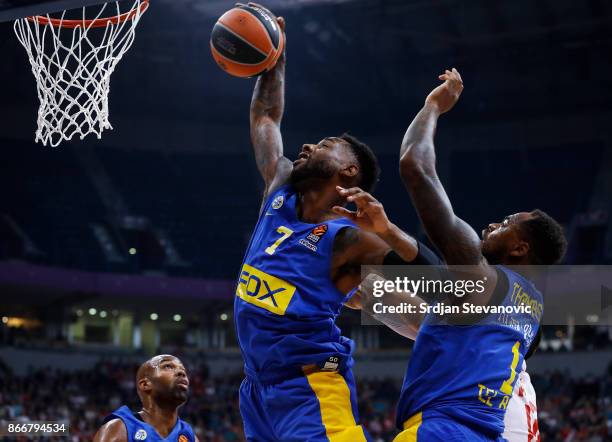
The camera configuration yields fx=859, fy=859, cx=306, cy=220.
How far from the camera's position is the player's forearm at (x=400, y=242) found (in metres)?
2.91

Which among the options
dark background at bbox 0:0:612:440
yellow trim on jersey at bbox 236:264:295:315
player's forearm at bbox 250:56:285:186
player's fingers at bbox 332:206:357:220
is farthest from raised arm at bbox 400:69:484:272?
dark background at bbox 0:0:612:440

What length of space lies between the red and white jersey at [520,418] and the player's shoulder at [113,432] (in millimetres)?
2509

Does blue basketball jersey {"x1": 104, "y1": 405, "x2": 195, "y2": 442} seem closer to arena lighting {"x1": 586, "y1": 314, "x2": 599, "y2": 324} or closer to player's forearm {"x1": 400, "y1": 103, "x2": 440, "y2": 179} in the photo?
player's forearm {"x1": 400, "y1": 103, "x2": 440, "y2": 179}

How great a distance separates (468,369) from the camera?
9.68ft

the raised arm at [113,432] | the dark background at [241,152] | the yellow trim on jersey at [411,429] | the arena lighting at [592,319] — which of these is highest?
the dark background at [241,152]

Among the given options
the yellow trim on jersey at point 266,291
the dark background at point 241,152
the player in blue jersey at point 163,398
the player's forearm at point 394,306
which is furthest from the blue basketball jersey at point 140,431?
the dark background at point 241,152

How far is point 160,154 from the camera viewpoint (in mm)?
25109

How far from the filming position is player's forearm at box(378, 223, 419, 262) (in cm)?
291

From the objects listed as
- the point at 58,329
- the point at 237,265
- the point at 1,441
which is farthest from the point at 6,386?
the point at 237,265

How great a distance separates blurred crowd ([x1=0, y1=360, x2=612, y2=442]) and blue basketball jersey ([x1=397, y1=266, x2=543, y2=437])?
13.4 metres

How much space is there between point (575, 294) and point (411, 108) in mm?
7335

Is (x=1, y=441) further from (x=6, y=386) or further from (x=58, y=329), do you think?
(x=58, y=329)

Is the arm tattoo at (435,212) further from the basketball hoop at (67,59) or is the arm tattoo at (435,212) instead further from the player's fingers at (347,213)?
the basketball hoop at (67,59)

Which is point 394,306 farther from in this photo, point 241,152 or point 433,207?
point 241,152
